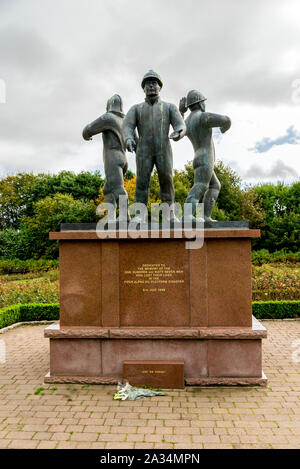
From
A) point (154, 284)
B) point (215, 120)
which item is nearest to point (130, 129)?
point (215, 120)

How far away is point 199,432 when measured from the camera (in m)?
4.10

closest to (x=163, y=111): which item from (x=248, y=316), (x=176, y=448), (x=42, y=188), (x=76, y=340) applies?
(x=248, y=316)

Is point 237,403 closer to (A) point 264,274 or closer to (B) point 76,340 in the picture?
(B) point 76,340

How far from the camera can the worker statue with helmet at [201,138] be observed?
606 cm

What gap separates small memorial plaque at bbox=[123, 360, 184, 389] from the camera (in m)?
5.35

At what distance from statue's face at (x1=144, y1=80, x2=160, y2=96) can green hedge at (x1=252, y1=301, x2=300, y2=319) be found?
724 centimetres

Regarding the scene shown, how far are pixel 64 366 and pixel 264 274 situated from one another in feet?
33.4

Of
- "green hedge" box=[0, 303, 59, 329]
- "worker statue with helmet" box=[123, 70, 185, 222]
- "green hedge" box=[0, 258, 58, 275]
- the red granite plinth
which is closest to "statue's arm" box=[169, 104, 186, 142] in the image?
"worker statue with helmet" box=[123, 70, 185, 222]

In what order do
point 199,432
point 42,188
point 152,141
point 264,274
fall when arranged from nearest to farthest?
point 199,432, point 152,141, point 264,274, point 42,188

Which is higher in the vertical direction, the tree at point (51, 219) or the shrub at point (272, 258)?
the tree at point (51, 219)

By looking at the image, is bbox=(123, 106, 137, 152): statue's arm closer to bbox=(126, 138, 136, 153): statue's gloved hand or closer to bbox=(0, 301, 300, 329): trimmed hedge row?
bbox=(126, 138, 136, 153): statue's gloved hand

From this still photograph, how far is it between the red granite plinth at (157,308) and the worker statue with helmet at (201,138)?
92 cm

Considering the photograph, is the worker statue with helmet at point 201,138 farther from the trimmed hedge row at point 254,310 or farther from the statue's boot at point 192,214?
the trimmed hedge row at point 254,310

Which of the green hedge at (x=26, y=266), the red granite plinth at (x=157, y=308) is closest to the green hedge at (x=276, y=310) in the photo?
the red granite plinth at (x=157, y=308)
